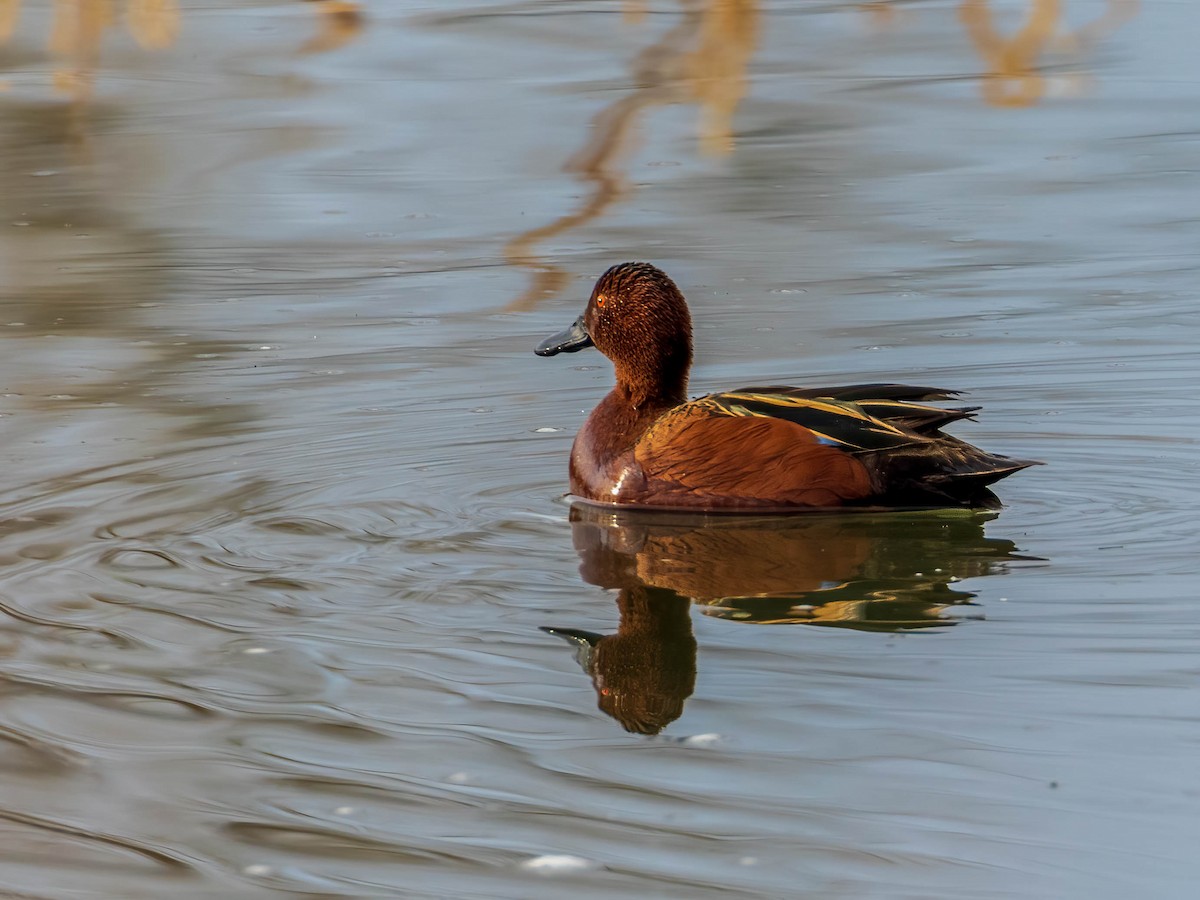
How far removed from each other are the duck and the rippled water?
5.2 inches

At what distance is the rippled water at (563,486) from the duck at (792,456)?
13 centimetres

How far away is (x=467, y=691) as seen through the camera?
5223mm

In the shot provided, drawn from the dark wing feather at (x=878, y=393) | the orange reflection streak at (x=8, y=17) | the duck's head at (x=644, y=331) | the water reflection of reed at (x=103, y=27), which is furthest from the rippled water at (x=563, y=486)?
the orange reflection streak at (x=8, y=17)

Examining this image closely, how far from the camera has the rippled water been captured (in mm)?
4395

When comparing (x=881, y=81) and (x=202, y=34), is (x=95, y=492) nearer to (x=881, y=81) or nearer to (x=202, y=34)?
(x=881, y=81)

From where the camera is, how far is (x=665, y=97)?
14.9 meters

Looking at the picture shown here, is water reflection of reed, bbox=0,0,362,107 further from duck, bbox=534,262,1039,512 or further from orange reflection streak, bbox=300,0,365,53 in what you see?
duck, bbox=534,262,1039,512

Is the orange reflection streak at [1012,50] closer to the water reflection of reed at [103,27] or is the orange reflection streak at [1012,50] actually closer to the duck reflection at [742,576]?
the water reflection of reed at [103,27]

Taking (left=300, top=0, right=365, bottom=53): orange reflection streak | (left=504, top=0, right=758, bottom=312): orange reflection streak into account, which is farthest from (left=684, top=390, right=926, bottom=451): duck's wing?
(left=300, top=0, right=365, bottom=53): orange reflection streak

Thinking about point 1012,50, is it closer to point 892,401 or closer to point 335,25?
point 335,25

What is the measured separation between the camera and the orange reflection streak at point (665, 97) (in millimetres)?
11461

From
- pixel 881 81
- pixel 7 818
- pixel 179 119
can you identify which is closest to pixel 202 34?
pixel 179 119

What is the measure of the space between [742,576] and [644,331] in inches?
59.2

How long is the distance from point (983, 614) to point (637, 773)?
5.23 ft
